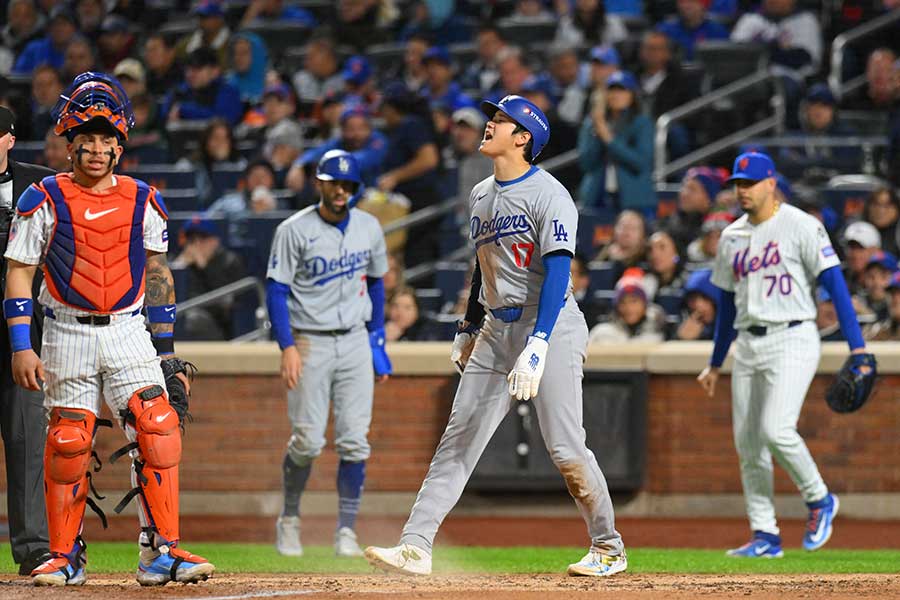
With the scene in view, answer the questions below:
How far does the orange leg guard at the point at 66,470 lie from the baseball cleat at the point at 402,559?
124cm

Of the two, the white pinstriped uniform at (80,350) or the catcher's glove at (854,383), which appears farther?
the catcher's glove at (854,383)

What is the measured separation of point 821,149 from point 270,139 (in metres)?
5.41

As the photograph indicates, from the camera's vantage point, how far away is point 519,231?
692cm

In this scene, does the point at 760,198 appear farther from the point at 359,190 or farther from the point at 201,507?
the point at 201,507

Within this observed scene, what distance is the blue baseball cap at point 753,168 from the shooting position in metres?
9.05

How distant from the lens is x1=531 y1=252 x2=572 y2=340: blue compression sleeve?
22.0ft

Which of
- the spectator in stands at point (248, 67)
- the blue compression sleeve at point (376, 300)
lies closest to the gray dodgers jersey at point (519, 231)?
the blue compression sleeve at point (376, 300)

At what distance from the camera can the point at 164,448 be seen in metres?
6.46

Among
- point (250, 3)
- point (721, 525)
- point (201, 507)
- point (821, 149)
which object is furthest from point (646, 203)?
point (250, 3)

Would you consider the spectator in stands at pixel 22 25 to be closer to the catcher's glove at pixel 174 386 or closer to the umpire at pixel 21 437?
the umpire at pixel 21 437

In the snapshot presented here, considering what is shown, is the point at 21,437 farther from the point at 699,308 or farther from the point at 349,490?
the point at 699,308

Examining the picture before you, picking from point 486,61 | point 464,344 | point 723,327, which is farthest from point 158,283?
point 486,61

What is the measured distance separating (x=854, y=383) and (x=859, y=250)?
3.91 m

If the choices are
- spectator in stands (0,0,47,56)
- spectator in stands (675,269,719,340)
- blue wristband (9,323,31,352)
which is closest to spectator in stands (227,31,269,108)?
spectator in stands (0,0,47,56)
